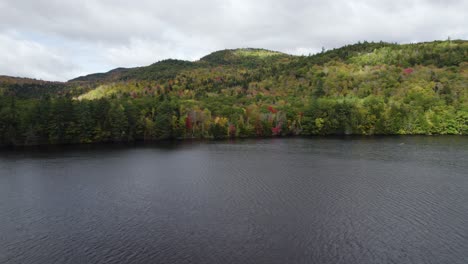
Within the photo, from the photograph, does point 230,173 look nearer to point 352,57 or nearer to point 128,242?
point 128,242

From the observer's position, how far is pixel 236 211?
35.3 meters

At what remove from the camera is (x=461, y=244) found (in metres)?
26.8

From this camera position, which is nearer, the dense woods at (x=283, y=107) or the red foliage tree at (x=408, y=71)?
the dense woods at (x=283, y=107)

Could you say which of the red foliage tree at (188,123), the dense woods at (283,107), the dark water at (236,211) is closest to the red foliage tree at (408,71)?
the dense woods at (283,107)

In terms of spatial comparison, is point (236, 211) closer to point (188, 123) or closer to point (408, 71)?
point (188, 123)

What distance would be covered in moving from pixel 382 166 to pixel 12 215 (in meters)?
57.6

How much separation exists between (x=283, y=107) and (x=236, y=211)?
9893cm

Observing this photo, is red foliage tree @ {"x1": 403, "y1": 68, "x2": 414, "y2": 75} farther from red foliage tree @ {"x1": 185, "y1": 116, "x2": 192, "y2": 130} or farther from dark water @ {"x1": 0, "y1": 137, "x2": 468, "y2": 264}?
red foliage tree @ {"x1": 185, "y1": 116, "x2": 192, "y2": 130}

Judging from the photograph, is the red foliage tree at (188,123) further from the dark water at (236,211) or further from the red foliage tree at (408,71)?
the red foliage tree at (408,71)

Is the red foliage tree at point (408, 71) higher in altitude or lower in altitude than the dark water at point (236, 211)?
higher

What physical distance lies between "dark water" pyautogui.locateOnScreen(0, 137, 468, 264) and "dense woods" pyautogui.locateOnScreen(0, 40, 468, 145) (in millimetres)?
34038

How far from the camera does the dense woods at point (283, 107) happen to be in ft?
319

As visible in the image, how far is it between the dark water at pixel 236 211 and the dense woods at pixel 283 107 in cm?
3404

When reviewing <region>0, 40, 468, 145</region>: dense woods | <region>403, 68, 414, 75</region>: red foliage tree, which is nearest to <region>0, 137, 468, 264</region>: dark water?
<region>0, 40, 468, 145</region>: dense woods
